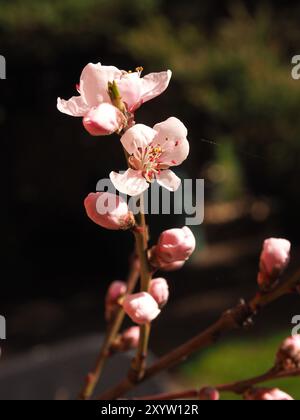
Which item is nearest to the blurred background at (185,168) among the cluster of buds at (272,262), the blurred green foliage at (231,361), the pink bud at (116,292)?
the blurred green foliage at (231,361)

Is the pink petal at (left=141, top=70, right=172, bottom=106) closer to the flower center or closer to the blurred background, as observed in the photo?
the flower center

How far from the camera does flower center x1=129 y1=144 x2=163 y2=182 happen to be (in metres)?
0.30

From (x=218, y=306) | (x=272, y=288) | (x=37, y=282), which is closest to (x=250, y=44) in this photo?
(x=218, y=306)

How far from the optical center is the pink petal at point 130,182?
28cm

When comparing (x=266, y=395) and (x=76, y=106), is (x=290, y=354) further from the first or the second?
(x=76, y=106)

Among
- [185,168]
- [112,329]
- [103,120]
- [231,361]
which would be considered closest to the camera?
[103,120]

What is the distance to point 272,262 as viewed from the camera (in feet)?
1.11

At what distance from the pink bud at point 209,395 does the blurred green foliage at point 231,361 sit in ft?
2.84

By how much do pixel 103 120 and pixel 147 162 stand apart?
0.03 meters

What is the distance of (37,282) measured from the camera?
6.46 feet

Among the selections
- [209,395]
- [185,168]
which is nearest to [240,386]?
[209,395]

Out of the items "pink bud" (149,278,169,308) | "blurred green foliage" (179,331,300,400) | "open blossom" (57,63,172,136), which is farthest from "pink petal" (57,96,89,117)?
"blurred green foliage" (179,331,300,400)

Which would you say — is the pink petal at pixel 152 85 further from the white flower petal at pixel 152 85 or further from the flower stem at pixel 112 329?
the flower stem at pixel 112 329

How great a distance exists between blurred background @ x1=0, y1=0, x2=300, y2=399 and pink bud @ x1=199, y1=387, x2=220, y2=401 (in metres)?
0.67
